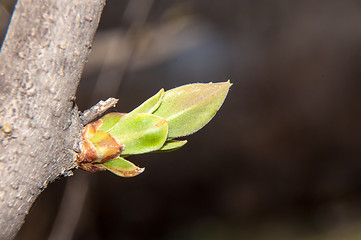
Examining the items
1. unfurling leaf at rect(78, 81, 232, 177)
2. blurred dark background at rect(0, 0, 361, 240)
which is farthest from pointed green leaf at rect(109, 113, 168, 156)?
blurred dark background at rect(0, 0, 361, 240)

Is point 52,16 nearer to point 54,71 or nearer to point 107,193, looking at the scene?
point 54,71

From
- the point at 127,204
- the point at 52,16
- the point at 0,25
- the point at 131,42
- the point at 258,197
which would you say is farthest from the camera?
the point at 258,197

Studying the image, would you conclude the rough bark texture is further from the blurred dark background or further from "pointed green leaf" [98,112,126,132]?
the blurred dark background

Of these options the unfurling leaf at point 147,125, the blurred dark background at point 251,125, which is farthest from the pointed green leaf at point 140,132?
the blurred dark background at point 251,125

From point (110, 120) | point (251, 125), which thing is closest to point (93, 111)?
point (110, 120)

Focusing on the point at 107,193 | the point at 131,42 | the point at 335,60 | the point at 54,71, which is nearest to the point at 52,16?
the point at 54,71

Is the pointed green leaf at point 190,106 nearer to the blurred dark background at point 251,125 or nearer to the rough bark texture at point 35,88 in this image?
the rough bark texture at point 35,88

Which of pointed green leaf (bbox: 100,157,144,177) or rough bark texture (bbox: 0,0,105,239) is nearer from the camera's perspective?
rough bark texture (bbox: 0,0,105,239)
